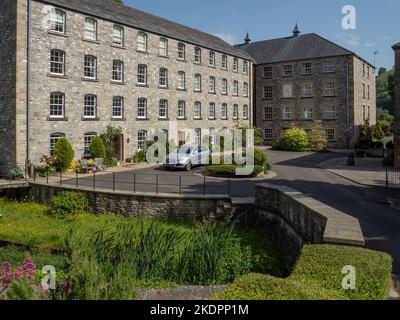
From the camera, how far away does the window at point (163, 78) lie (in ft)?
109

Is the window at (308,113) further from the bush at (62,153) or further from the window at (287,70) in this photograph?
the bush at (62,153)

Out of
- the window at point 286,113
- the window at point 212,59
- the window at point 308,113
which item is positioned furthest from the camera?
the window at point 286,113

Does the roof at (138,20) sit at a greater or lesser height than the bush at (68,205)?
greater

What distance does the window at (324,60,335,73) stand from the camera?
A: 141ft

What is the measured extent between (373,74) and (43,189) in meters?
43.7

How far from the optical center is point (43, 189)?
65.4 feet

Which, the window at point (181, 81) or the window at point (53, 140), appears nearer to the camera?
the window at point (53, 140)

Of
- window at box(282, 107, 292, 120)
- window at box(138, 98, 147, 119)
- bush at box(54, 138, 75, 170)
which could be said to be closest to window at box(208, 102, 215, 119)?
window at box(138, 98, 147, 119)

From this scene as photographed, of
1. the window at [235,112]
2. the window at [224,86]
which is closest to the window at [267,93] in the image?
the window at [235,112]

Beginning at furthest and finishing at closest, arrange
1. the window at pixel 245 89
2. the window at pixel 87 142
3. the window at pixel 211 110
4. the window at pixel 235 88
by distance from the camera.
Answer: the window at pixel 245 89, the window at pixel 235 88, the window at pixel 211 110, the window at pixel 87 142

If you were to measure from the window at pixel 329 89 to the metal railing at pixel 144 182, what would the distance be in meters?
26.0

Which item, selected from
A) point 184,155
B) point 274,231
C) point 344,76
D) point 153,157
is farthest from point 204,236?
point 344,76

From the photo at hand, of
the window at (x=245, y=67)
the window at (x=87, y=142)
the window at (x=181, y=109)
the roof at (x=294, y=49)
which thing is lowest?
the window at (x=87, y=142)

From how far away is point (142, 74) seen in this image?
31266 mm
